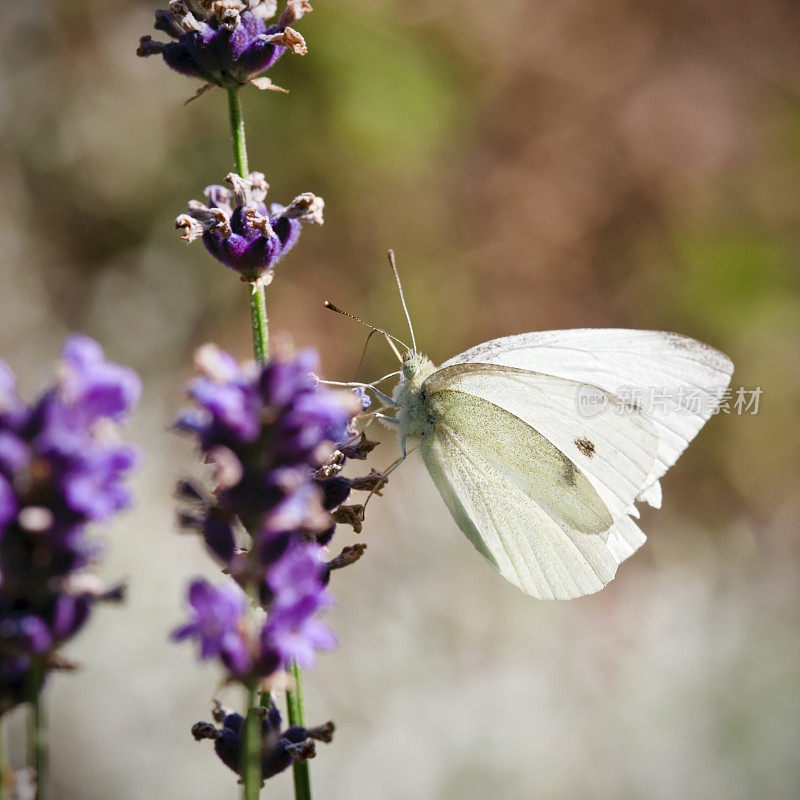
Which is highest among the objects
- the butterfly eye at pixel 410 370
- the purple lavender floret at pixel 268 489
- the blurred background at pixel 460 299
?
the blurred background at pixel 460 299

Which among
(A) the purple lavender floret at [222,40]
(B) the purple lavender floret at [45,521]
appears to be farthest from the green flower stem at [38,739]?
(A) the purple lavender floret at [222,40]

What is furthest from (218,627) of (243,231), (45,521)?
(243,231)

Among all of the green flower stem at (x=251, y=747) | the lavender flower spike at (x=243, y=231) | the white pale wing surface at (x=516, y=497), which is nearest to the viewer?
the green flower stem at (x=251, y=747)

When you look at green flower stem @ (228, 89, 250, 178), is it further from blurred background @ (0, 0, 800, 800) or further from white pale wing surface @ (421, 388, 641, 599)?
blurred background @ (0, 0, 800, 800)

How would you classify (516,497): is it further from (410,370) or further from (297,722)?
(297,722)

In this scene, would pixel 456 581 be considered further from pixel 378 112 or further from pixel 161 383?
pixel 378 112

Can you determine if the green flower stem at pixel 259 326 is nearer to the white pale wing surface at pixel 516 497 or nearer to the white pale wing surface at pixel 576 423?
the white pale wing surface at pixel 576 423

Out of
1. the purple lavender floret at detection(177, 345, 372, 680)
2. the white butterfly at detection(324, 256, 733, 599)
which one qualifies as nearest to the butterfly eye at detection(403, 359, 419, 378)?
the white butterfly at detection(324, 256, 733, 599)
